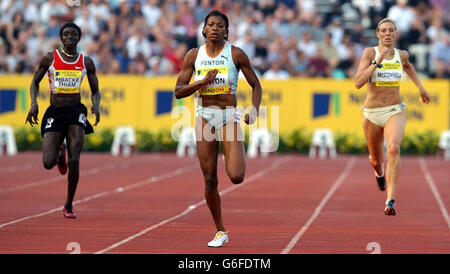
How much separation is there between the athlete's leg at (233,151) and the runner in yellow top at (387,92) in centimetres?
326

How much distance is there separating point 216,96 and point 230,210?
4.20 meters

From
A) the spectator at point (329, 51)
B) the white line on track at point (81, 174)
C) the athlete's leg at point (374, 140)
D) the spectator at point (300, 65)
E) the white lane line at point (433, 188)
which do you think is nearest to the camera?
the athlete's leg at point (374, 140)

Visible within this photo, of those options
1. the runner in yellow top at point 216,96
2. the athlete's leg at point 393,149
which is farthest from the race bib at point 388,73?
the runner in yellow top at point 216,96

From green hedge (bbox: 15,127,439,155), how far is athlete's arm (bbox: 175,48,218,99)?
16.4 m

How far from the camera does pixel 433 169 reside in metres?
22.9

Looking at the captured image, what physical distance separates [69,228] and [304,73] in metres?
16.4

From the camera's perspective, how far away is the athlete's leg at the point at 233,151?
33.3 ft

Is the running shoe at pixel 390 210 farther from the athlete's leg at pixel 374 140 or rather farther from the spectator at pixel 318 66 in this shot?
the spectator at pixel 318 66

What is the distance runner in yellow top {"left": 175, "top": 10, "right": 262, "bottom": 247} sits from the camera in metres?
10.3

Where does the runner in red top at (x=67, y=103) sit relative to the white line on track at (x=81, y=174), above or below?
above

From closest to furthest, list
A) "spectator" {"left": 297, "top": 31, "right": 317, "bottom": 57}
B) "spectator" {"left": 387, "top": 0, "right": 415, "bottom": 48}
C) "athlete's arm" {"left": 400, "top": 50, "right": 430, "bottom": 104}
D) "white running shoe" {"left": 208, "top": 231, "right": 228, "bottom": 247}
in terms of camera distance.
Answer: "white running shoe" {"left": 208, "top": 231, "right": 228, "bottom": 247} < "athlete's arm" {"left": 400, "top": 50, "right": 430, "bottom": 104} < "spectator" {"left": 297, "top": 31, "right": 317, "bottom": 57} < "spectator" {"left": 387, "top": 0, "right": 415, "bottom": 48}

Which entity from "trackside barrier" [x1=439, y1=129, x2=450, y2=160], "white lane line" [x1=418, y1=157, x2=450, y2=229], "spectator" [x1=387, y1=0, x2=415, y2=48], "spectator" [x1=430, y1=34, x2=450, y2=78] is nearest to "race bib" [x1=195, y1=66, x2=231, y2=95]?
"white lane line" [x1=418, y1=157, x2=450, y2=229]

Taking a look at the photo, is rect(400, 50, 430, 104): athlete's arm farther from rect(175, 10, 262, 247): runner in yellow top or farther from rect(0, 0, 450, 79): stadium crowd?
rect(0, 0, 450, 79): stadium crowd

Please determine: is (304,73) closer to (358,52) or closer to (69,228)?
(358,52)
